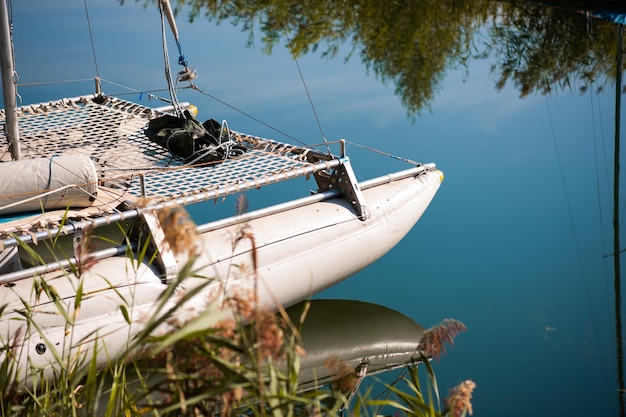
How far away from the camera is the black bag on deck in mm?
4023

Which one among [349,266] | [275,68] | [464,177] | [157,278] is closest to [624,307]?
[349,266]

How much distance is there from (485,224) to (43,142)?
7.00 ft

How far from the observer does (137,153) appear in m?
4.21

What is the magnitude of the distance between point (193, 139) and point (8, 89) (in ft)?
2.71

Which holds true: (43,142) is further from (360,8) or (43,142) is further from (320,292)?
(360,8)

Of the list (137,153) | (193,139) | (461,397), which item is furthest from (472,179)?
(461,397)

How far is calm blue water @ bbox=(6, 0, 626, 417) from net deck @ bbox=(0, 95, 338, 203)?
0.49 m

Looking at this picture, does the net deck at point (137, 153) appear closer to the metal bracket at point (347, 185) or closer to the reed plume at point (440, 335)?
the metal bracket at point (347, 185)

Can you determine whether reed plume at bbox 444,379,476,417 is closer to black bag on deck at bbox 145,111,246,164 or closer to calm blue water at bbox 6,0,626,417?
calm blue water at bbox 6,0,626,417

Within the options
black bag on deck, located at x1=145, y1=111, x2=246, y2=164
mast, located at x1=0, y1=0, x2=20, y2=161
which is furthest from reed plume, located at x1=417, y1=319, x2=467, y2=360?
mast, located at x1=0, y1=0, x2=20, y2=161

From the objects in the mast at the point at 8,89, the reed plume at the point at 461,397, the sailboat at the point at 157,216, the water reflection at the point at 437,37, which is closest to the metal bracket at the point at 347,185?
the sailboat at the point at 157,216

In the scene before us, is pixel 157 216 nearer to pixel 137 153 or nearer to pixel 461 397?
pixel 137 153

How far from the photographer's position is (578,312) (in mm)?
3666

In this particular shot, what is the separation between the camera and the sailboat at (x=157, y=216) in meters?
3.07
